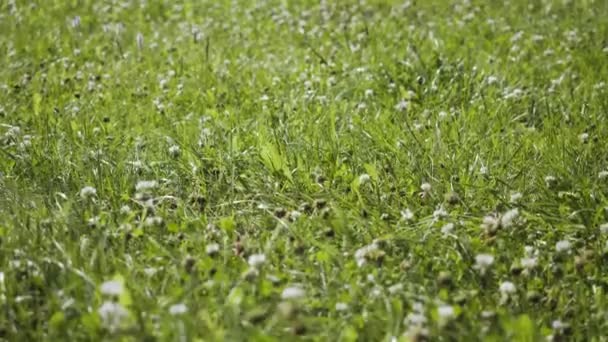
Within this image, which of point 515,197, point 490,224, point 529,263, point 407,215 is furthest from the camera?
point 515,197

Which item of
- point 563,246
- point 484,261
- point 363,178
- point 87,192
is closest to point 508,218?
point 563,246

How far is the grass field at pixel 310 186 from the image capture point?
7.63ft

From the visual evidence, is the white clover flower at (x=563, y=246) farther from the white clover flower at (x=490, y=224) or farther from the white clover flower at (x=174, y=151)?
the white clover flower at (x=174, y=151)

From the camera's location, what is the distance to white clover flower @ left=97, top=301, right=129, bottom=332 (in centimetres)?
203

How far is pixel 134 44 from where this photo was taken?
20.1 ft

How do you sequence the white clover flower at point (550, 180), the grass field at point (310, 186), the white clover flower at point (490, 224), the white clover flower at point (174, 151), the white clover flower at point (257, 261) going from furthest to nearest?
1. the white clover flower at point (174, 151)
2. the white clover flower at point (550, 180)
3. the white clover flower at point (490, 224)
4. the white clover flower at point (257, 261)
5. the grass field at point (310, 186)

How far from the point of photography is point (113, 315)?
204 centimetres

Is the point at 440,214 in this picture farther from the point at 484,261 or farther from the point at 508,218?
the point at 484,261

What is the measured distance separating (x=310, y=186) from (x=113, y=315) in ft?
4.82

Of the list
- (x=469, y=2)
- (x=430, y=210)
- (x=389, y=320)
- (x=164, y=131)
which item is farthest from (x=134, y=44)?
(x=389, y=320)

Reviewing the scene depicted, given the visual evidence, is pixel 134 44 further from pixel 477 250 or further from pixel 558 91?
pixel 477 250

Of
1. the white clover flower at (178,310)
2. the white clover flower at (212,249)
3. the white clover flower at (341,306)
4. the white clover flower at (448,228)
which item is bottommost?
the white clover flower at (448,228)

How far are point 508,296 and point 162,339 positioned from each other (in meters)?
1.13

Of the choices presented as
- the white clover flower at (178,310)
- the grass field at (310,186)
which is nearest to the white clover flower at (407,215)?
the grass field at (310,186)
